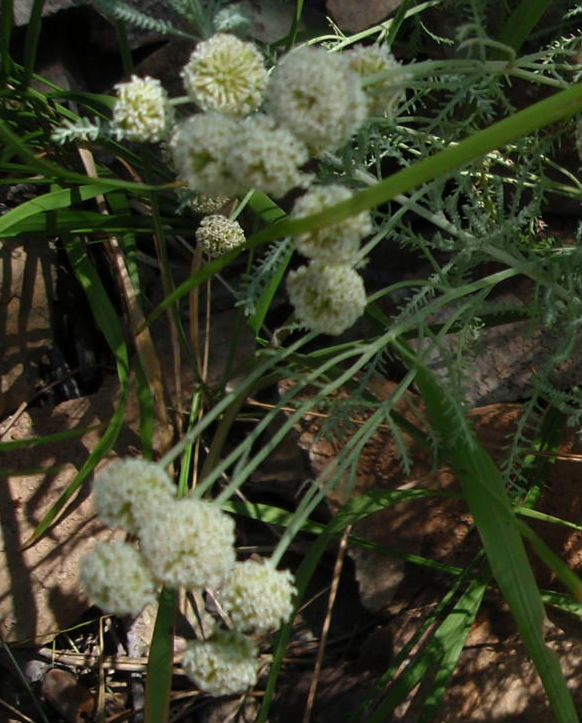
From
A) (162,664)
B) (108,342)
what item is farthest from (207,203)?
(162,664)

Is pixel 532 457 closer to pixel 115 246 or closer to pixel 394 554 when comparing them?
pixel 394 554

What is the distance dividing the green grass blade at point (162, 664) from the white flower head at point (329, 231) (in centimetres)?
85

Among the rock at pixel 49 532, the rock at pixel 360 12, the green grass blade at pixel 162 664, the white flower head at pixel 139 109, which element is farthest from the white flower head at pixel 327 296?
the rock at pixel 360 12

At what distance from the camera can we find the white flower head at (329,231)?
1.12 meters

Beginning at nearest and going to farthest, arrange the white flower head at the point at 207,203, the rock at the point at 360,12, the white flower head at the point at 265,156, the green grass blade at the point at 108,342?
1. the white flower head at the point at 265,156
2. the white flower head at the point at 207,203
3. the green grass blade at the point at 108,342
4. the rock at the point at 360,12

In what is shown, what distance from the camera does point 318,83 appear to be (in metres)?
1.05

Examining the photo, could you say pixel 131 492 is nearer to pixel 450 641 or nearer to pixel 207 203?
pixel 207 203

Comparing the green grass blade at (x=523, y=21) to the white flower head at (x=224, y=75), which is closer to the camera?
the white flower head at (x=224, y=75)

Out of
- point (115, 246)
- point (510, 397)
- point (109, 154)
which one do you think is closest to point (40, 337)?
point (115, 246)

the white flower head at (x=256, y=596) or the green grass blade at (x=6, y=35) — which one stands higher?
the green grass blade at (x=6, y=35)

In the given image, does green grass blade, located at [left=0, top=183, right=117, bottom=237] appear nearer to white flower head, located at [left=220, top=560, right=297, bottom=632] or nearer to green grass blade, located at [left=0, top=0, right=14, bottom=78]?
green grass blade, located at [left=0, top=0, right=14, bottom=78]

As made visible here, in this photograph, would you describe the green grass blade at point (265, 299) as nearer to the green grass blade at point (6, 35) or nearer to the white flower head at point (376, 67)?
the white flower head at point (376, 67)

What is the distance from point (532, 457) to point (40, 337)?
143cm

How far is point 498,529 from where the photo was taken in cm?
143
